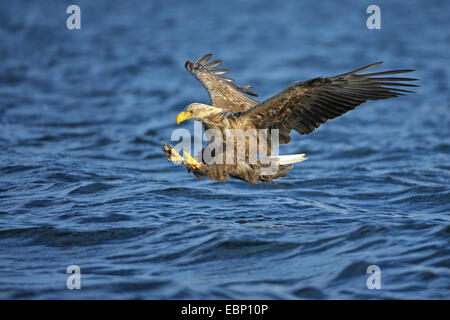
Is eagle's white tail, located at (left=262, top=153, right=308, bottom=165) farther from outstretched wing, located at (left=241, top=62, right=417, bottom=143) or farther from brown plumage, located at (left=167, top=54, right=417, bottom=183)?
Answer: outstretched wing, located at (left=241, top=62, right=417, bottom=143)

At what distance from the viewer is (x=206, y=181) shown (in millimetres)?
8898

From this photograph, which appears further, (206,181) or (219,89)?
(206,181)

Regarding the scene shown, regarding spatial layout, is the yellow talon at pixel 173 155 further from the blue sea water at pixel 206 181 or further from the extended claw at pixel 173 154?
the blue sea water at pixel 206 181

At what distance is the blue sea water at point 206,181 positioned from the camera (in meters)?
5.60

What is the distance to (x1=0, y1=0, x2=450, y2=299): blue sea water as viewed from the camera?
5602 mm

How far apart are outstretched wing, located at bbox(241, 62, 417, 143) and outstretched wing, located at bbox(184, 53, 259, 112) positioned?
1.30m

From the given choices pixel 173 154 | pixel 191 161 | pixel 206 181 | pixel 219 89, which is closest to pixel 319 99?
pixel 191 161

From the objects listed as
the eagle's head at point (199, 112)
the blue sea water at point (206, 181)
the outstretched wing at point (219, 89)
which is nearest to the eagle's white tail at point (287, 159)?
the blue sea water at point (206, 181)

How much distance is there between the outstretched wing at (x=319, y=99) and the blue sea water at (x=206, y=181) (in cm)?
114

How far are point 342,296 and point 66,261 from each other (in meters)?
→ 2.49

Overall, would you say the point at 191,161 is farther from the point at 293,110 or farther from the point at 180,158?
the point at 293,110

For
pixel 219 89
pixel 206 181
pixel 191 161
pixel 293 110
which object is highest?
pixel 219 89

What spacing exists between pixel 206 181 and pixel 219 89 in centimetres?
144
